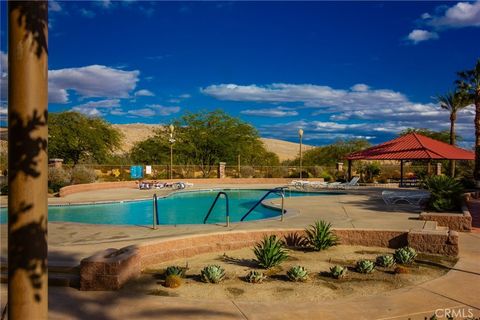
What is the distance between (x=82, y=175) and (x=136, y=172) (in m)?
4.84

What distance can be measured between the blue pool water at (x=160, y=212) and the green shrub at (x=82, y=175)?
6.23 m

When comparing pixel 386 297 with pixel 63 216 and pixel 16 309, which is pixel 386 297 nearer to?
pixel 16 309

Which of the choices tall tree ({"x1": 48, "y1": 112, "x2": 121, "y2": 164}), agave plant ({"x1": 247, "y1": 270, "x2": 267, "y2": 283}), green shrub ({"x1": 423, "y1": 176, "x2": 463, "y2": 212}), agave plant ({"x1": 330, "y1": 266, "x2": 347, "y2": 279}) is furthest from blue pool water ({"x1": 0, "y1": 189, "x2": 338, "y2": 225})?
tall tree ({"x1": 48, "y1": 112, "x2": 121, "y2": 164})

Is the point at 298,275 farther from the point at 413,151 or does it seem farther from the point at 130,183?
the point at 130,183

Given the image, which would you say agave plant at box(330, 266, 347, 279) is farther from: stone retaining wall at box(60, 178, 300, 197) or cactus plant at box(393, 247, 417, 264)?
stone retaining wall at box(60, 178, 300, 197)

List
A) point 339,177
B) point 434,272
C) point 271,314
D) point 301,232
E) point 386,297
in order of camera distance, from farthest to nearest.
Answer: point 339,177, point 301,232, point 434,272, point 386,297, point 271,314

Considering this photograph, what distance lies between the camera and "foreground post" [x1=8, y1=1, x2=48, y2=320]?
1.99 meters

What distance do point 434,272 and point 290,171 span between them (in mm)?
28551

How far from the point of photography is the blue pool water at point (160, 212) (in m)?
15.4

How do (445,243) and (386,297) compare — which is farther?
(445,243)

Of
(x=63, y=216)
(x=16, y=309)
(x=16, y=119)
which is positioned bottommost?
(x=63, y=216)

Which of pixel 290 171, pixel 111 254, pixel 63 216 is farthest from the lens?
pixel 290 171

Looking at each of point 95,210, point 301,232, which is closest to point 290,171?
point 95,210

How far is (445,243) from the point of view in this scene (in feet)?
26.8
